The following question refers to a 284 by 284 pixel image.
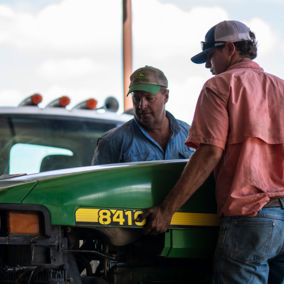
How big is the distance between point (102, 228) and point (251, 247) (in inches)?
26.5

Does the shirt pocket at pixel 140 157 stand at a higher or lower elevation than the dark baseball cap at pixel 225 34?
lower

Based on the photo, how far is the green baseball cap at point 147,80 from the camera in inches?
136

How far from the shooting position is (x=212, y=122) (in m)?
2.12

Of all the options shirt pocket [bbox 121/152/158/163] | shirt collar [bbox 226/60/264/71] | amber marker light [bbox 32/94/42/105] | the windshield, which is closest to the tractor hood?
shirt collar [bbox 226/60/264/71]

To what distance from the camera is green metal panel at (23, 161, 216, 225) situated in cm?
213

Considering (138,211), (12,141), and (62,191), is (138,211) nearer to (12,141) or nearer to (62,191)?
(62,191)

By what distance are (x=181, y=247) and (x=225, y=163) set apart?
18.1 inches

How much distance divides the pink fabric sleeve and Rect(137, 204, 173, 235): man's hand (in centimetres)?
34

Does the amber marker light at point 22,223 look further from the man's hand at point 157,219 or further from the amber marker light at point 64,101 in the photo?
the amber marker light at point 64,101

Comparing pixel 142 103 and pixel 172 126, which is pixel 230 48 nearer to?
pixel 142 103

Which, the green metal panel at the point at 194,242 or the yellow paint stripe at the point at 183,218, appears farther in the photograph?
the green metal panel at the point at 194,242

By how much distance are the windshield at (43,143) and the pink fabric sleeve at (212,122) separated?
11.1 feet

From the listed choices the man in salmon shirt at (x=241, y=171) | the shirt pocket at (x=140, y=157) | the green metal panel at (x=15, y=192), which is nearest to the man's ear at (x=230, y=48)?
the man in salmon shirt at (x=241, y=171)

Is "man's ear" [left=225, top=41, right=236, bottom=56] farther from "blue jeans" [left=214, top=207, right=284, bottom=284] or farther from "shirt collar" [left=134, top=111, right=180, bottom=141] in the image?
"shirt collar" [left=134, top=111, right=180, bottom=141]
